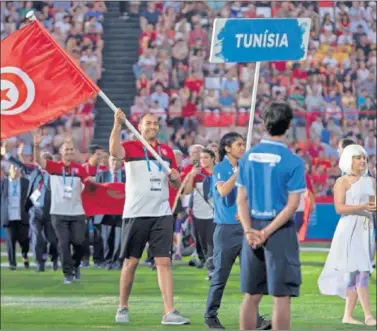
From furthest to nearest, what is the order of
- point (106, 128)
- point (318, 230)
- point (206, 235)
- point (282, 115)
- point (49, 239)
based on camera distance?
point (106, 128)
point (318, 230)
point (49, 239)
point (206, 235)
point (282, 115)

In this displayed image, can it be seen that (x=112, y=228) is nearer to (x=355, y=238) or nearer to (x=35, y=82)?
(x=355, y=238)

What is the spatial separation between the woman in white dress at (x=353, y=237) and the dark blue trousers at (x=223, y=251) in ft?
4.64

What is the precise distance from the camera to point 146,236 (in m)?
13.8

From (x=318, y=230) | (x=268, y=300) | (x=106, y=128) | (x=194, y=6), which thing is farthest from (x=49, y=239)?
(x=194, y=6)

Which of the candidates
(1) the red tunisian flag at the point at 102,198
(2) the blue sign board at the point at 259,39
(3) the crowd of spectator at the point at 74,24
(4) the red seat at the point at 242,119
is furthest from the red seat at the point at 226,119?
(2) the blue sign board at the point at 259,39

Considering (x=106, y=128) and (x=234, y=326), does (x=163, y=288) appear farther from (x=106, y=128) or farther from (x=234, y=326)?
(x=106, y=128)

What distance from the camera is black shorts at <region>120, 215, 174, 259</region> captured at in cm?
1380

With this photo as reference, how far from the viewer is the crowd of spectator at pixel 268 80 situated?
32812 millimetres

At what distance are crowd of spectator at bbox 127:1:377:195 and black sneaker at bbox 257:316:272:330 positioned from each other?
18.2 meters

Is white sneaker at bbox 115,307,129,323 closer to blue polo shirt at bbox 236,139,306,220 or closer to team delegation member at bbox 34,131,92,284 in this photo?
blue polo shirt at bbox 236,139,306,220

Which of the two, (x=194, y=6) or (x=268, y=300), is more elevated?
(x=194, y=6)

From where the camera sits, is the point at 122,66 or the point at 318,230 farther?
the point at 122,66

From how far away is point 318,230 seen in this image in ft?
98.6

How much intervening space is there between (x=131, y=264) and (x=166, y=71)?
21.7 metres
